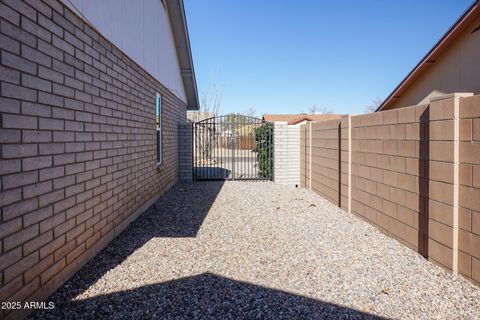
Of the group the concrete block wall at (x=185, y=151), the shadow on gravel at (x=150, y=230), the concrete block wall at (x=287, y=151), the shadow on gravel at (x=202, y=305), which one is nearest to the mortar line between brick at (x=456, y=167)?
the shadow on gravel at (x=202, y=305)

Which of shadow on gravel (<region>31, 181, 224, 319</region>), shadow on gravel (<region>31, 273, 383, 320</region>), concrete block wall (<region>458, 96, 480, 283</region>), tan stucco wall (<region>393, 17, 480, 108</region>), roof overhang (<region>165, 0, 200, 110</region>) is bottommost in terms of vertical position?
shadow on gravel (<region>31, 273, 383, 320</region>)

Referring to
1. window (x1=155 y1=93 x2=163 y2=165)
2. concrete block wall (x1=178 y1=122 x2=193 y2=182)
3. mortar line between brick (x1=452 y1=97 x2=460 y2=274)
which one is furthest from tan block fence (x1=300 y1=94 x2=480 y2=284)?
concrete block wall (x1=178 y1=122 x2=193 y2=182)

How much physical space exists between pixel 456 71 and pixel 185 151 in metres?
8.77

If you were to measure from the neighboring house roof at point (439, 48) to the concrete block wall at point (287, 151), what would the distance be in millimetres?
4175

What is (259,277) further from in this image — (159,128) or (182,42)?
(182,42)

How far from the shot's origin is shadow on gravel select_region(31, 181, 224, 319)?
317cm

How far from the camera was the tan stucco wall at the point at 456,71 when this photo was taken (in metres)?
8.17

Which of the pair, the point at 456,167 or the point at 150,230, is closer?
the point at 456,167

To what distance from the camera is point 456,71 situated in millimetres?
8992

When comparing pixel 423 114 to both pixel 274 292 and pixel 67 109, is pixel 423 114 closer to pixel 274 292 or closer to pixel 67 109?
pixel 274 292

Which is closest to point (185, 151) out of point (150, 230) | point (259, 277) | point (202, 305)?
point (150, 230)

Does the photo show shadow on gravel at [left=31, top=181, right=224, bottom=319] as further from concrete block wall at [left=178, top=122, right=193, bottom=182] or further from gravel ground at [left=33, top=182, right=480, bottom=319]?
concrete block wall at [left=178, top=122, right=193, bottom=182]

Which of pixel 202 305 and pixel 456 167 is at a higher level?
pixel 456 167

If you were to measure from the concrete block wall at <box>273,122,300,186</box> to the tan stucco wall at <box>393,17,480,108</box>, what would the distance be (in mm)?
4349
